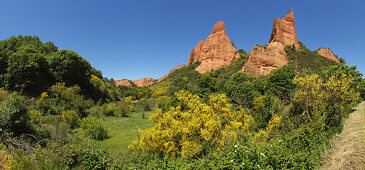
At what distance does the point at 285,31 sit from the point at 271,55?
16.5 m

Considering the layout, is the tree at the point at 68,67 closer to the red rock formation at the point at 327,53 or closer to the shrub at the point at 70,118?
the shrub at the point at 70,118

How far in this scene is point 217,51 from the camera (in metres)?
66.8

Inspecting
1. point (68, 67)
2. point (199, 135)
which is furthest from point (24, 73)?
point (199, 135)

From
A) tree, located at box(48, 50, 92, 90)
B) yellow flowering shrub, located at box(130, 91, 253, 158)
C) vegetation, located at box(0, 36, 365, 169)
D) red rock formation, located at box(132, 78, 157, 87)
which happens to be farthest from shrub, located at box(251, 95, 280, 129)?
red rock formation, located at box(132, 78, 157, 87)

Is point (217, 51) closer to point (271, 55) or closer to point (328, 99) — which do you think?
point (271, 55)

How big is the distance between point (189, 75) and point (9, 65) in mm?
48303

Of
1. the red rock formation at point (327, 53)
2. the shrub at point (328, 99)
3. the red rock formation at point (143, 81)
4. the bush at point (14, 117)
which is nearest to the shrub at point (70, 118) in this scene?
the bush at point (14, 117)

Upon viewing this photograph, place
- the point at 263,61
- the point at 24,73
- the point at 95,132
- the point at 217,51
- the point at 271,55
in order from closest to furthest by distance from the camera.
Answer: the point at 95,132
the point at 24,73
the point at 263,61
the point at 271,55
the point at 217,51

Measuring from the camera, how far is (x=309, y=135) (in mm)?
7102

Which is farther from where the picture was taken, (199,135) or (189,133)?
(199,135)

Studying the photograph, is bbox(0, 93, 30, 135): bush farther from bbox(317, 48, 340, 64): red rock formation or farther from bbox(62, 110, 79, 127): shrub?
bbox(317, 48, 340, 64): red rock formation

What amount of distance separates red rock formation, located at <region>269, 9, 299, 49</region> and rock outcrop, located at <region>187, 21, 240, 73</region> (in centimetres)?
1888

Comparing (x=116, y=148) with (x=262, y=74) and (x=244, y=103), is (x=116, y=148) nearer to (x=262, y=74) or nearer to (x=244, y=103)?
(x=244, y=103)

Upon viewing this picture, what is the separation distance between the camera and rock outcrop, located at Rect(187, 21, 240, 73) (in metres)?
64.4
